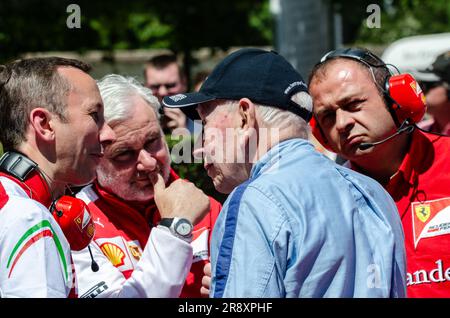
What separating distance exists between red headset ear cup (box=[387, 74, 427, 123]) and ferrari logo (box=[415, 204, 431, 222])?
0.42 meters

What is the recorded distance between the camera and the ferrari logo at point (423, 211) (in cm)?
373

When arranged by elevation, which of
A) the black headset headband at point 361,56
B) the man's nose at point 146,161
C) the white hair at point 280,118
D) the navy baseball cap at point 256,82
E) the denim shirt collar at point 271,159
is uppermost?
the navy baseball cap at point 256,82

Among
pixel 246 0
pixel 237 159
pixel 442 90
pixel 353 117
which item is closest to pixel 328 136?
pixel 353 117

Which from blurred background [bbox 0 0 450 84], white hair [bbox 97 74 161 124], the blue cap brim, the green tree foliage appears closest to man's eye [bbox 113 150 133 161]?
white hair [bbox 97 74 161 124]

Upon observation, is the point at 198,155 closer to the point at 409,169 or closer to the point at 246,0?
the point at 409,169

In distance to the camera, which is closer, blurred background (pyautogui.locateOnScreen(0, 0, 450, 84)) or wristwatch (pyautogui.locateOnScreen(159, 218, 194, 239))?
wristwatch (pyautogui.locateOnScreen(159, 218, 194, 239))

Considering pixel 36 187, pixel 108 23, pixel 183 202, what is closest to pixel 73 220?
pixel 36 187

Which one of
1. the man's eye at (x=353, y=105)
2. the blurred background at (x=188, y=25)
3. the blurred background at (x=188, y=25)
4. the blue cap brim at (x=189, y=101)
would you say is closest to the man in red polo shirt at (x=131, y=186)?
the blue cap brim at (x=189, y=101)

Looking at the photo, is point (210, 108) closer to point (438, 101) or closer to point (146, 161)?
point (146, 161)

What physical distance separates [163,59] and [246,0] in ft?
10.9

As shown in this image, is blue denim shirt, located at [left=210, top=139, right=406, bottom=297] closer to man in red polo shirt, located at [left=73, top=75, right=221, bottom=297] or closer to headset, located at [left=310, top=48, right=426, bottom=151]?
man in red polo shirt, located at [left=73, top=75, right=221, bottom=297]

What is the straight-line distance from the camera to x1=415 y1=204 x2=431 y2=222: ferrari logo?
3.73 meters

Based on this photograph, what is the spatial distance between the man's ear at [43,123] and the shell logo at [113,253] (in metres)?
0.85

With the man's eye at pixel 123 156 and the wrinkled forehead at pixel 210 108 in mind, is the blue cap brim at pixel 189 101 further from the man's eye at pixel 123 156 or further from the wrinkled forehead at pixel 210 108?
the man's eye at pixel 123 156
